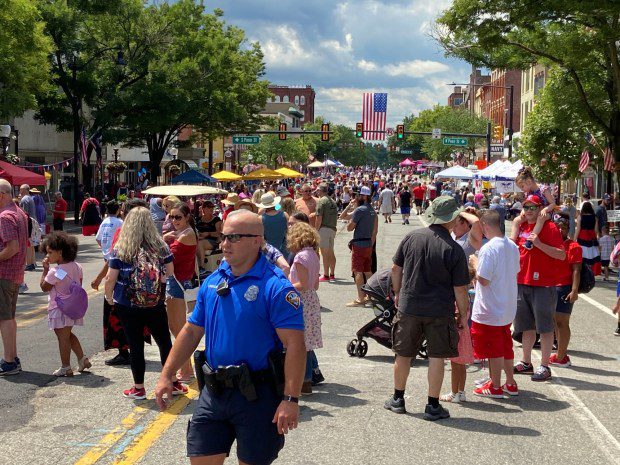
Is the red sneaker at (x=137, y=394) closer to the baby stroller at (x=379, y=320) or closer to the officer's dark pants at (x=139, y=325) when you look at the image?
the officer's dark pants at (x=139, y=325)

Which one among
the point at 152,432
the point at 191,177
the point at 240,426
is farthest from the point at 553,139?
the point at 240,426

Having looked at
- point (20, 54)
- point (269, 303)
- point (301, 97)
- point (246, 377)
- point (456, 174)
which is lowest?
point (246, 377)

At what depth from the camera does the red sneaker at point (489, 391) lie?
800 cm

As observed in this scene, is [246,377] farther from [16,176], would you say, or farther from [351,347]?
[16,176]

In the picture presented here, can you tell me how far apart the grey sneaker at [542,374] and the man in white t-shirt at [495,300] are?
2.99 feet

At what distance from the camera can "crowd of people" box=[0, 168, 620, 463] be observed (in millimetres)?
4254

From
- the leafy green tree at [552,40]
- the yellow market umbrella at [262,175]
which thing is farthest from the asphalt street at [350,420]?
the yellow market umbrella at [262,175]

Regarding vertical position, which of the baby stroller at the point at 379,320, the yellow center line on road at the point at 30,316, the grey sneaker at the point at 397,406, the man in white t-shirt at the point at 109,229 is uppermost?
the man in white t-shirt at the point at 109,229

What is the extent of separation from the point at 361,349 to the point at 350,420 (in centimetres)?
275

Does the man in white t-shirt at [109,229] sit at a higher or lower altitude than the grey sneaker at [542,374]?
higher

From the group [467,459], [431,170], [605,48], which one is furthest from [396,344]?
[431,170]

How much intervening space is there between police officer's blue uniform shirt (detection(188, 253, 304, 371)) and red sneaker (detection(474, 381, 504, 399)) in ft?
13.8

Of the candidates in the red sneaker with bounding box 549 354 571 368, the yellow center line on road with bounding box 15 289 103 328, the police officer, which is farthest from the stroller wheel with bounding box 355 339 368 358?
the police officer

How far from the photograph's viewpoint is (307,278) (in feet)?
25.8
